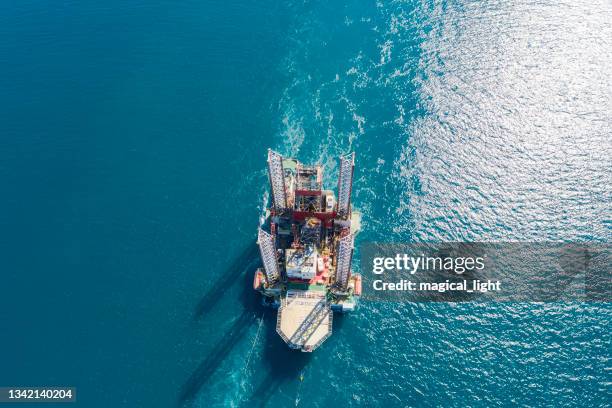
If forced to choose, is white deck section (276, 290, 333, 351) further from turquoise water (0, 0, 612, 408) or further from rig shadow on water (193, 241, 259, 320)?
rig shadow on water (193, 241, 259, 320)

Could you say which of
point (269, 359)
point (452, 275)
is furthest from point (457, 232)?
point (269, 359)

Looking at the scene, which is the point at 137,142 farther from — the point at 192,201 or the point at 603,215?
the point at 603,215

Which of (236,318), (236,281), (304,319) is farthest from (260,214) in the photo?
(304,319)

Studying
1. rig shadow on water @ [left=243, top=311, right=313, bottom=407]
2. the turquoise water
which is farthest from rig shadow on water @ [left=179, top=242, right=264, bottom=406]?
rig shadow on water @ [left=243, top=311, right=313, bottom=407]

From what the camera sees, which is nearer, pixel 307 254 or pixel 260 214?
pixel 307 254

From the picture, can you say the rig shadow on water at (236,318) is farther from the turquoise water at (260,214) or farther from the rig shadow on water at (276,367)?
the rig shadow on water at (276,367)

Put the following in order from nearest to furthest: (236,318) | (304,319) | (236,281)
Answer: (304,319), (236,318), (236,281)

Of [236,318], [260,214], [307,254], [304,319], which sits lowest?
[236,318]

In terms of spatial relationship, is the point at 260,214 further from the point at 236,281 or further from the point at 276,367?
the point at 276,367
